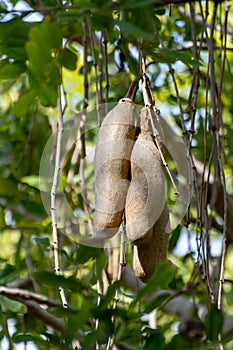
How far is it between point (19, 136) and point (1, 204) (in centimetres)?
27

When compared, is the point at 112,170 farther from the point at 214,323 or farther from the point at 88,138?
the point at 88,138

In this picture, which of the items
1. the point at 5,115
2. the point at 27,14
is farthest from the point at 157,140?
the point at 5,115

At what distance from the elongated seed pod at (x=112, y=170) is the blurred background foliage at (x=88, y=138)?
0.12 ft

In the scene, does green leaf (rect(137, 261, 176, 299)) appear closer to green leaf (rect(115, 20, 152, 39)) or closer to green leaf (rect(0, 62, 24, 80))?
green leaf (rect(115, 20, 152, 39))

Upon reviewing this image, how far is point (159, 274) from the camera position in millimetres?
734

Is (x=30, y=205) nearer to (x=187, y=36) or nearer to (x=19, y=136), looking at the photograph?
(x=19, y=136)

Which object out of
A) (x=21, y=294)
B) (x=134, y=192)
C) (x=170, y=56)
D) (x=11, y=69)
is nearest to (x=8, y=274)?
(x=21, y=294)

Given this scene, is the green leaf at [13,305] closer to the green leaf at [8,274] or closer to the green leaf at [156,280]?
the green leaf at [8,274]

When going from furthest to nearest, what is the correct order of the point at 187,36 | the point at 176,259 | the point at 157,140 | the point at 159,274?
the point at 176,259, the point at 187,36, the point at 157,140, the point at 159,274

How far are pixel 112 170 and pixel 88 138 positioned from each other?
0.88 m

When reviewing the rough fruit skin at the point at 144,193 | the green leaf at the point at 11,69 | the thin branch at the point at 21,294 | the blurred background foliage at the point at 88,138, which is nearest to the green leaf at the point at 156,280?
the blurred background foliage at the point at 88,138

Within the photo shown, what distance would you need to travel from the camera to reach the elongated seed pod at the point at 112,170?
2.85ft

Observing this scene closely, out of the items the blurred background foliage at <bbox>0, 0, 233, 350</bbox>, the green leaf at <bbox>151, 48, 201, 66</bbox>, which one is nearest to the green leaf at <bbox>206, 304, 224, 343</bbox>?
the blurred background foliage at <bbox>0, 0, 233, 350</bbox>

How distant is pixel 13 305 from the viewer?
1.43 meters
